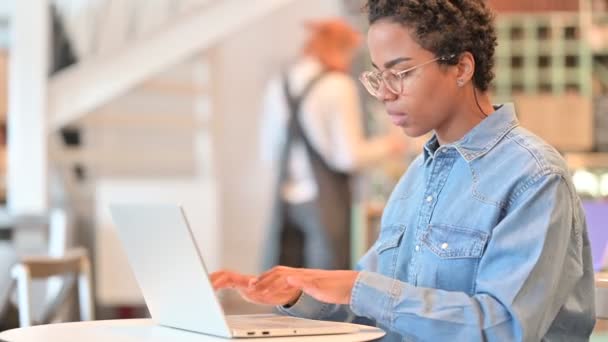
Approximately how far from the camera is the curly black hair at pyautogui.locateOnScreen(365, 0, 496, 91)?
1.78m

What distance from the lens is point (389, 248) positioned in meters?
1.95

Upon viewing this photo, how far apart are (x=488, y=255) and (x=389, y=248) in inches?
11.9

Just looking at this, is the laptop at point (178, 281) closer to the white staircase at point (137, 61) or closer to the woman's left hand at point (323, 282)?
the woman's left hand at point (323, 282)

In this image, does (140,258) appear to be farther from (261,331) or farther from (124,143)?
(124,143)

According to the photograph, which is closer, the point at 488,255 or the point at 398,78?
the point at 488,255

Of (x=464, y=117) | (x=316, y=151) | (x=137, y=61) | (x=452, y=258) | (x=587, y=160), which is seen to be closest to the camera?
(x=452, y=258)

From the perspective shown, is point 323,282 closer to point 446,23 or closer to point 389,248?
point 389,248

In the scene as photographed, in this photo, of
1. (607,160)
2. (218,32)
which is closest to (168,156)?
(218,32)

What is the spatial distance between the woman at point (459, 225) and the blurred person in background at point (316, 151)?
3.15 m

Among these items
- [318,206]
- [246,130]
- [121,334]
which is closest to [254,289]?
[121,334]

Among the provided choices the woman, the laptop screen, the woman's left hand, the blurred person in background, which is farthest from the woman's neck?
the blurred person in background

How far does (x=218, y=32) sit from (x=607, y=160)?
10.5 ft

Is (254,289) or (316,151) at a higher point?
(316,151)

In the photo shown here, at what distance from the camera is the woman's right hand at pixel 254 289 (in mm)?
1720
